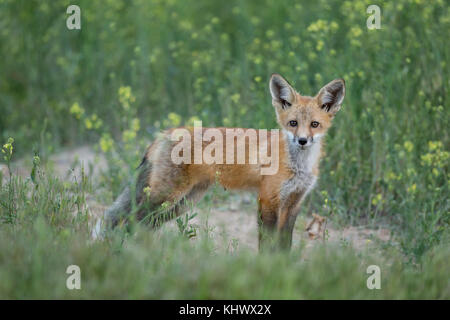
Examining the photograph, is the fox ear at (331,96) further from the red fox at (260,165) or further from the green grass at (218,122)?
the green grass at (218,122)

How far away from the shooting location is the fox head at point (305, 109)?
14.3 feet

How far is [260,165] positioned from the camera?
4637 millimetres

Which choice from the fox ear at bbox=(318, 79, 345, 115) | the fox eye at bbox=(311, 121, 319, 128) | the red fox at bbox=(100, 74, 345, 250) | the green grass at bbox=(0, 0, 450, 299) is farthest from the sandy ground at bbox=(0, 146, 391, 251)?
the fox ear at bbox=(318, 79, 345, 115)

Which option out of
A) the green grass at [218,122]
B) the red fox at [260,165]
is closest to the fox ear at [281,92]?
the red fox at [260,165]

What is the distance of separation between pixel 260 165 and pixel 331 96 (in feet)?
2.78

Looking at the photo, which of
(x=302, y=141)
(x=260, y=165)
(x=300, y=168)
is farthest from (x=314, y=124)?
(x=260, y=165)

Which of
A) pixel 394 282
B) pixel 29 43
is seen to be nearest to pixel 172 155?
pixel 394 282

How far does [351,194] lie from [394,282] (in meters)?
2.25

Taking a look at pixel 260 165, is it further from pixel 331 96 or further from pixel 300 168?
pixel 331 96

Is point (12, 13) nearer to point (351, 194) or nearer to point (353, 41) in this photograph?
point (353, 41)

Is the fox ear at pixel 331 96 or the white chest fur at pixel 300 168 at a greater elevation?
the fox ear at pixel 331 96

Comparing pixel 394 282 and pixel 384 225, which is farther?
pixel 384 225

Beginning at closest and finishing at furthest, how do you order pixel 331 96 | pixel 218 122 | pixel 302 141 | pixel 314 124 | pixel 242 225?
pixel 302 141 → pixel 314 124 → pixel 331 96 → pixel 242 225 → pixel 218 122

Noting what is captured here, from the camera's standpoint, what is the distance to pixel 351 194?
5.77 meters
